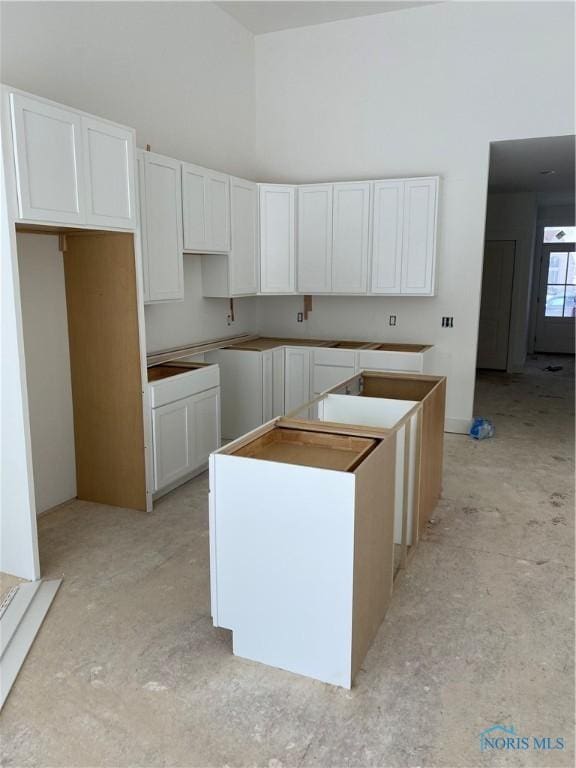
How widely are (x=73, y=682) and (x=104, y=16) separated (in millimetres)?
4097

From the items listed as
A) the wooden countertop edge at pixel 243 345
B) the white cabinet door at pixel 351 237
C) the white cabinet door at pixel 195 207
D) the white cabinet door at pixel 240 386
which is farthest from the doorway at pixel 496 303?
the white cabinet door at pixel 195 207

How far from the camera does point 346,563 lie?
85.0 inches

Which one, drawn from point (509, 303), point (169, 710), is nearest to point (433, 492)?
point (169, 710)

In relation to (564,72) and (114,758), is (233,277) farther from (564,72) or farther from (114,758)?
(114,758)

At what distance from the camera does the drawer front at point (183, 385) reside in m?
3.85

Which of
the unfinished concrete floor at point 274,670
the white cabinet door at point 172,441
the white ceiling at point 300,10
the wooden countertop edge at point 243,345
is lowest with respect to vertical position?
the unfinished concrete floor at point 274,670

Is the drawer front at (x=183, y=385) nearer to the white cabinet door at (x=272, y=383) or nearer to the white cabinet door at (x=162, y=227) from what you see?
the white cabinet door at (x=162, y=227)

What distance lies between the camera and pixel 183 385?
4.16m

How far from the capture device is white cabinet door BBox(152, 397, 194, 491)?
3.91 meters

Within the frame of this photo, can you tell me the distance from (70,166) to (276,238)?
9.41 ft

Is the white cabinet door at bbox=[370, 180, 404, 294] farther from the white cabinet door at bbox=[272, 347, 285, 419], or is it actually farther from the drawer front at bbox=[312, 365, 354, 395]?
the white cabinet door at bbox=[272, 347, 285, 419]

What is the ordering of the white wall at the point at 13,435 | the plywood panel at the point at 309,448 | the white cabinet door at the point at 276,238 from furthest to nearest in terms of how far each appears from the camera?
the white cabinet door at the point at 276,238 < the white wall at the point at 13,435 < the plywood panel at the point at 309,448

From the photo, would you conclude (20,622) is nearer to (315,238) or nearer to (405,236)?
(315,238)

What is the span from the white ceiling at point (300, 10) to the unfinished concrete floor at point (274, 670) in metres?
4.57
